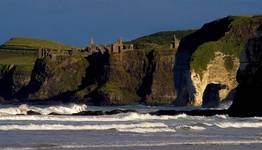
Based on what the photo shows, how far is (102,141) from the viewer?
38.4m

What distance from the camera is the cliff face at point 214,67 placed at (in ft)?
490

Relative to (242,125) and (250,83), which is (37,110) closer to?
(250,83)

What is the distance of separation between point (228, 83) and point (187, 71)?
33.4 feet

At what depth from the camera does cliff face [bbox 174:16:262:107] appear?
490ft

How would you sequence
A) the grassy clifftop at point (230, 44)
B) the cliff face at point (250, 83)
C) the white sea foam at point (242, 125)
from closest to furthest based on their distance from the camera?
the white sea foam at point (242, 125) < the cliff face at point (250, 83) < the grassy clifftop at point (230, 44)

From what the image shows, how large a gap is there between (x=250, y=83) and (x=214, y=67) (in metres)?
89.2

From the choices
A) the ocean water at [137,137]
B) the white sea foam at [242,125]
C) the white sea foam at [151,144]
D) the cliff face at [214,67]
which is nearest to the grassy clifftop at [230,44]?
the cliff face at [214,67]

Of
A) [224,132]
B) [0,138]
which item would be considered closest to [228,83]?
[224,132]

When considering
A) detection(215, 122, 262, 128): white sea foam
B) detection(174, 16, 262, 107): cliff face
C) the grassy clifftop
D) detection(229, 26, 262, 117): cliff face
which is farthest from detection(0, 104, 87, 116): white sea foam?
the grassy clifftop

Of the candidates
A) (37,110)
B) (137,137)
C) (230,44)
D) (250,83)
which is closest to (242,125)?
(137,137)

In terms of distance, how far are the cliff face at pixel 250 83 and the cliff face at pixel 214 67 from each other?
6206cm

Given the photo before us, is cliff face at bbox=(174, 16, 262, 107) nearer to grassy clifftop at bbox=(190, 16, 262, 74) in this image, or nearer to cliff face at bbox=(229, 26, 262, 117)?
grassy clifftop at bbox=(190, 16, 262, 74)

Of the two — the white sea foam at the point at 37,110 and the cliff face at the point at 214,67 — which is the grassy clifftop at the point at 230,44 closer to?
the cliff face at the point at 214,67

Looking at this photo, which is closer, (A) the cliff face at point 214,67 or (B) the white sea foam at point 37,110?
(B) the white sea foam at point 37,110
